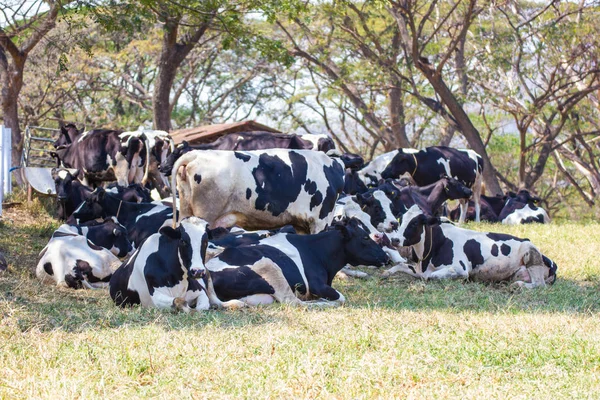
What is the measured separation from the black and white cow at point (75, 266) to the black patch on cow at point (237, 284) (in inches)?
79.1

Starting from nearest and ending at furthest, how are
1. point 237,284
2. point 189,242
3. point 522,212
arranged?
point 189,242, point 237,284, point 522,212

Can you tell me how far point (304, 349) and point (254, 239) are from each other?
4.08 m

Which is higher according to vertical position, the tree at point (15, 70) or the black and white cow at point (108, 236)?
the tree at point (15, 70)

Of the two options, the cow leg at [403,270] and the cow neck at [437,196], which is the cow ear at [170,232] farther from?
the cow neck at [437,196]

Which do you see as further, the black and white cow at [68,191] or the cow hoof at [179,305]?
the black and white cow at [68,191]

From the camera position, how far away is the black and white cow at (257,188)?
39.8ft

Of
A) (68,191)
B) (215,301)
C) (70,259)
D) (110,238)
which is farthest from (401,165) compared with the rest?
(215,301)

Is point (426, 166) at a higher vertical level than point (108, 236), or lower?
higher

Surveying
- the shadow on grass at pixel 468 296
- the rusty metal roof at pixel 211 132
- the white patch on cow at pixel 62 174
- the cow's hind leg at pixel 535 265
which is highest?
the rusty metal roof at pixel 211 132

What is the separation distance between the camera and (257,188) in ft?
40.5

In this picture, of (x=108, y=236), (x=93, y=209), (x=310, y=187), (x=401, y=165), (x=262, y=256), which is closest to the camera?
(x=262, y=256)

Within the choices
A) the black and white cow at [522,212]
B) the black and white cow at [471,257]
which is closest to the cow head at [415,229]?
the black and white cow at [471,257]

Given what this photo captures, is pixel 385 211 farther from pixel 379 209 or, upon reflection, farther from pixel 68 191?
pixel 68 191

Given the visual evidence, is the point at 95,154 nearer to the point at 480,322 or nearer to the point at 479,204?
the point at 479,204
